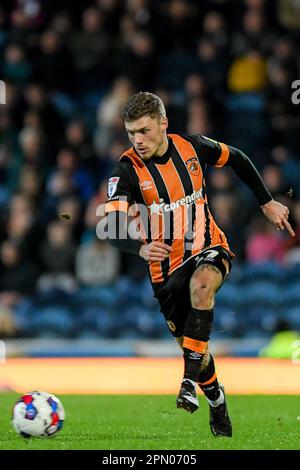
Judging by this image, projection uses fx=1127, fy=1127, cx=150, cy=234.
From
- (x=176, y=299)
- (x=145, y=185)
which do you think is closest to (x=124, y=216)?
(x=145, y=185)

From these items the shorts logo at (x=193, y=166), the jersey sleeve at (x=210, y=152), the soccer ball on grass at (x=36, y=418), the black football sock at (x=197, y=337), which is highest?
the jersey sleeve at (x=210, y=152)

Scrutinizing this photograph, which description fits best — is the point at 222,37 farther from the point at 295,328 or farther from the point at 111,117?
the point at 295,328

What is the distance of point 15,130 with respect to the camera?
15.1 meters

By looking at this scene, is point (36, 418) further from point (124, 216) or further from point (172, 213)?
point (172, 213)

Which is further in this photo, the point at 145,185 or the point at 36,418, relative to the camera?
the point at 145,185

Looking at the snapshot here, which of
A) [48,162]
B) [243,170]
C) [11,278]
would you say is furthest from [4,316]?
[243,170]

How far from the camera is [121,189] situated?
6.77m

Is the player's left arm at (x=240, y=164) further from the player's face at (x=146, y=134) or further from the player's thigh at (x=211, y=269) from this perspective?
the player's thigh at (x=211, y=269)

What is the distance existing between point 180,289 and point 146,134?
959mm

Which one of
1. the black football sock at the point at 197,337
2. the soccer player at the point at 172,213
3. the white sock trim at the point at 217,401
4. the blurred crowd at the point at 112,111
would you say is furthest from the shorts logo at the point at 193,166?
the blurred crowd at the point at 112,111

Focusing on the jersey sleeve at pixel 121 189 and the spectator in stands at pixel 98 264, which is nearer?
the jersey sleeve at pixel 121 189

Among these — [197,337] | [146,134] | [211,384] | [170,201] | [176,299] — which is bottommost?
[211,384]

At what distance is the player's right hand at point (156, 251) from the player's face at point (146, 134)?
0.74m

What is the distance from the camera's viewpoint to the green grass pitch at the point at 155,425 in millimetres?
6348
